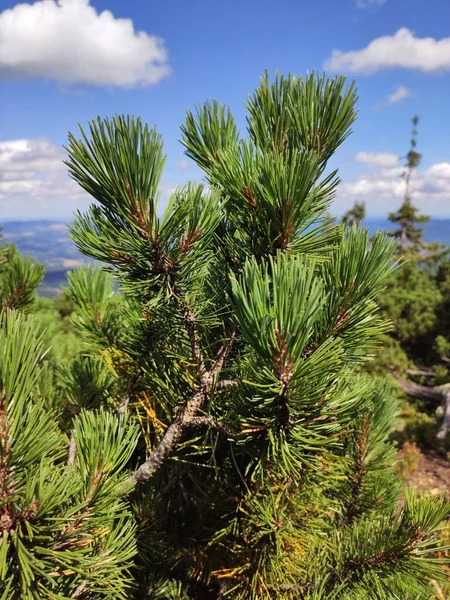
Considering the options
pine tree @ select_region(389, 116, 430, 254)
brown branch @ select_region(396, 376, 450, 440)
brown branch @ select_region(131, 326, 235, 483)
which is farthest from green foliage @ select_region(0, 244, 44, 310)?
pine tree @ select_region(389, 116, 430, 254)

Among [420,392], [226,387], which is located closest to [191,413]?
[226,387]

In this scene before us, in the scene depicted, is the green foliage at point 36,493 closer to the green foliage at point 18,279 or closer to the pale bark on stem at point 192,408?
the pale bark on stem at point 192,408

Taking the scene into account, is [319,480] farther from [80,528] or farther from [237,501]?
[80,528]

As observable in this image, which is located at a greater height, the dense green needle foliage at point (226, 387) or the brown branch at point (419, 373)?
the dense green needle foliage at point (226, 387)

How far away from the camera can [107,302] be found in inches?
90.7

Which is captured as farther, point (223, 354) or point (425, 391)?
point (425, 391)

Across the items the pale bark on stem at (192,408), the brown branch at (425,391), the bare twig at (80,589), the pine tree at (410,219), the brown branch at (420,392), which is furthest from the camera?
the pine tree at (410,219)

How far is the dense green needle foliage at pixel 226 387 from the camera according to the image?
1004 mm

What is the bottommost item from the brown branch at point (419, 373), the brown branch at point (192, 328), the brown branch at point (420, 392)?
the brown branch at point (419, 373)

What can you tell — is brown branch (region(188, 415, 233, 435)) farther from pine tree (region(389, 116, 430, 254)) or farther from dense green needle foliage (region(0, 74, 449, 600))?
pine tree (region(389, 116, 430, 254))

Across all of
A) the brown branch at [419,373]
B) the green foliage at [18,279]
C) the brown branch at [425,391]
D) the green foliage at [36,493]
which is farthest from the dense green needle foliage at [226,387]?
the brown branch at [419,373]

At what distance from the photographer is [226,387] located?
1470 mm

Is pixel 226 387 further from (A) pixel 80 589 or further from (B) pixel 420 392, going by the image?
(B) pixel 420 392

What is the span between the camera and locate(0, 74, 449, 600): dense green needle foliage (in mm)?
1004
